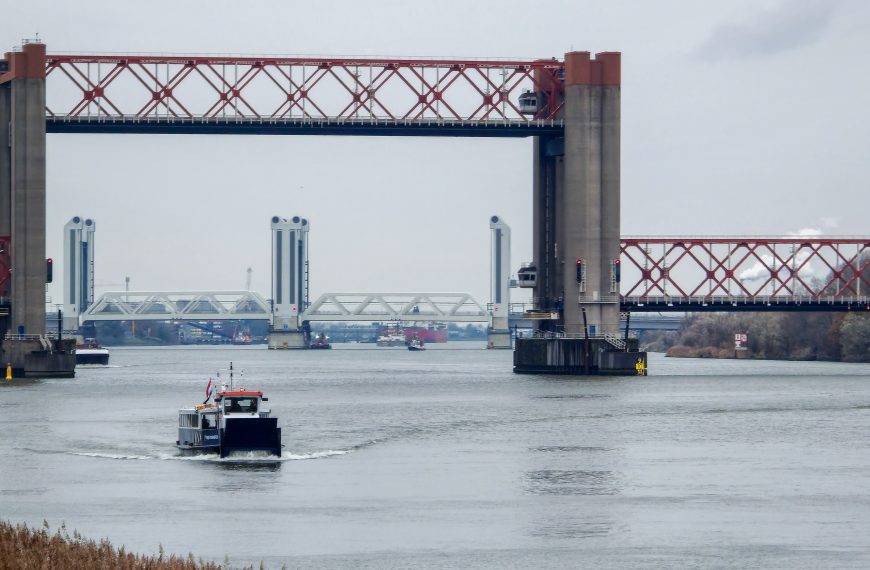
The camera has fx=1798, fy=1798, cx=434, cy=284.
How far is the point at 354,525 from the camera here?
171ft

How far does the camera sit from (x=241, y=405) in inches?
2894

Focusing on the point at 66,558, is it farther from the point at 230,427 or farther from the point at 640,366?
the point at 640,366

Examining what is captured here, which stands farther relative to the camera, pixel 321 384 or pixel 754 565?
pixel 321 384

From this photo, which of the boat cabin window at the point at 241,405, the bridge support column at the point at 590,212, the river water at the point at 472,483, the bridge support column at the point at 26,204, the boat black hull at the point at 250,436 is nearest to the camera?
the river water at the point at 472,483

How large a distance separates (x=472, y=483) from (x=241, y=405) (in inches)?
554

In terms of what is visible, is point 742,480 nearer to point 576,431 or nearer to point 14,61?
point 576,431

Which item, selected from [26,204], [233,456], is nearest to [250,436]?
[233,456]

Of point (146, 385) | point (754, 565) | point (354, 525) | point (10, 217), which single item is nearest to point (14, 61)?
point (10, 217)

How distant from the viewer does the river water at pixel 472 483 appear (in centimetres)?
4800

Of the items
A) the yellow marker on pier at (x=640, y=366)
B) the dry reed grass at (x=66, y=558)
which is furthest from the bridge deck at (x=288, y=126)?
the dry reed grass at (x=66, y=558)

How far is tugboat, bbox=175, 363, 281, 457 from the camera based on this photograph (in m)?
71.9

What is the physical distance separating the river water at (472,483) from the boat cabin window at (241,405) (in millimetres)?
2881

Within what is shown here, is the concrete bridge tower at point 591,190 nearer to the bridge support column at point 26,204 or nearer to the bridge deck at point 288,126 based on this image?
the bridge deck at point 288,126

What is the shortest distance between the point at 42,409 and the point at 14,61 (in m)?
48.8
